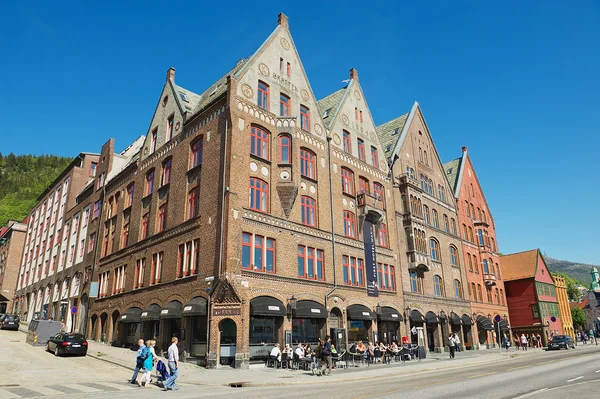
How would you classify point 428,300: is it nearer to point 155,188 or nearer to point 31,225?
point 155,188

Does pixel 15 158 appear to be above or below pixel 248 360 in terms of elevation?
above

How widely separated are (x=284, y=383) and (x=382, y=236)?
2199 cm

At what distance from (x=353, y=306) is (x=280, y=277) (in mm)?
7957

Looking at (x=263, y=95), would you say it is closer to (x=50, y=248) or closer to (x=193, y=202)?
(x=193, y=202)

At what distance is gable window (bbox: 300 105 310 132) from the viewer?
3262cm

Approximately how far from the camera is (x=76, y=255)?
4578 cm

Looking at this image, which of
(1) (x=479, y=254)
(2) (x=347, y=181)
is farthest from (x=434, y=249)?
(2) (x=347, y=181)

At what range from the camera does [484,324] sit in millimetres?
47531

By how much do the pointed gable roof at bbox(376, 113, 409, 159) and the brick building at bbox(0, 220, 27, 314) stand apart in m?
61.5

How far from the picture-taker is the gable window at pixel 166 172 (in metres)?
33.1

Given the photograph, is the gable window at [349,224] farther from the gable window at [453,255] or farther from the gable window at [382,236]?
the gable window at [453,255]

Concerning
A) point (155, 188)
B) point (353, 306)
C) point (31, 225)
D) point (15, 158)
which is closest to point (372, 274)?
point (353, 306)

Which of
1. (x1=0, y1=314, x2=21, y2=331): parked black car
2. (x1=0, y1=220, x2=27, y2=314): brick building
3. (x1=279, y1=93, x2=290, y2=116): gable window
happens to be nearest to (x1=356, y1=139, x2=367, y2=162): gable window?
(x1=279, y1=93, x2=290, y2=116): gable window

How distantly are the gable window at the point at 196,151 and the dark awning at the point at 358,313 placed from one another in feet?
51.4
